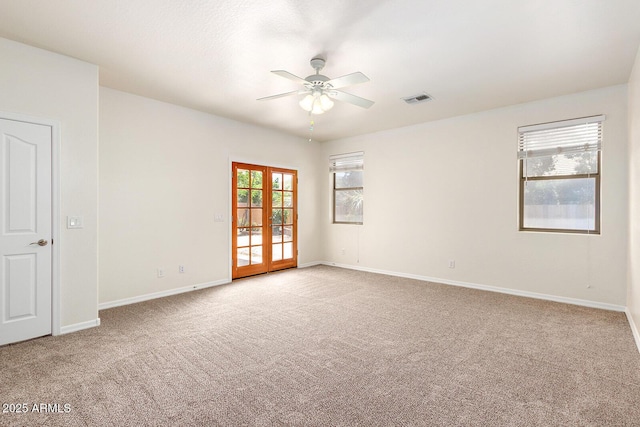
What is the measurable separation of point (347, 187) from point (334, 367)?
4604mm

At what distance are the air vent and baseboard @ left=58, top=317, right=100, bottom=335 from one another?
15.0 feet

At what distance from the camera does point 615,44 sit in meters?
2.87

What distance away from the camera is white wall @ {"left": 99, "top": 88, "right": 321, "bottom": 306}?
3.99 meters

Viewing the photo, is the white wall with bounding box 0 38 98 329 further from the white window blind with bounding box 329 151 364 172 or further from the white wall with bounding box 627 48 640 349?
the white wall with bounding box 627 48 640 349

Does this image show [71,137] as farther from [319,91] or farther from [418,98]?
[418,98]

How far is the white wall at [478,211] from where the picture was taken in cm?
388

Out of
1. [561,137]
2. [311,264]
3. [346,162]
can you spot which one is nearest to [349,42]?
[561,137]

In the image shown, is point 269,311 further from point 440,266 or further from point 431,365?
point 440,266

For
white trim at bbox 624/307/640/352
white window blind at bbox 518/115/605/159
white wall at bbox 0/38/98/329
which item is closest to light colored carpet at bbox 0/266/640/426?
white trim at bbox 624/307/640/352

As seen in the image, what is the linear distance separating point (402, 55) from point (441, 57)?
40 centimetres

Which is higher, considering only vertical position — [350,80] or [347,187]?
[350,80]

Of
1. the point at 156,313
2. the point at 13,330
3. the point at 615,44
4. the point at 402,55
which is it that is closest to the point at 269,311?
→ the point at 156,313

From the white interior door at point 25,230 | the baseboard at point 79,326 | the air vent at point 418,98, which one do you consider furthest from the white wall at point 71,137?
the air vent at point 418,98

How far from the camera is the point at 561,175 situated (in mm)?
4262
